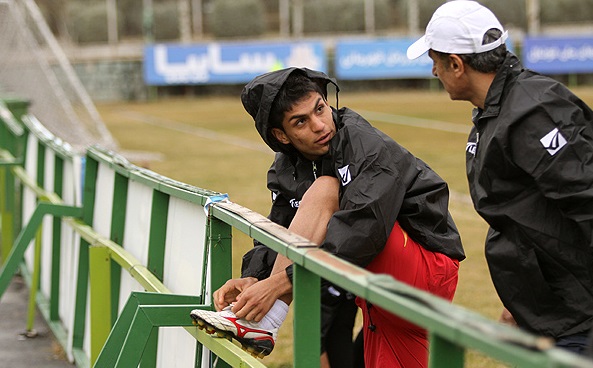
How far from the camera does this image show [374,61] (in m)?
36.5

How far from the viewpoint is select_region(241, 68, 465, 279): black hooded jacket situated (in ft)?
11.3

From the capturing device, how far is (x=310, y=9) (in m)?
44.1

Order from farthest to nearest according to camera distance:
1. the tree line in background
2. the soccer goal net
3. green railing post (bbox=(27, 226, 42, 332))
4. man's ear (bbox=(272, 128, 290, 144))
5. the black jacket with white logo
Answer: the tree line in background
the soccer goal net
green railing post (bbox=(27, 226, 42, 332))
man's ear (bbox=(272, 128, 290, 144))
the black jacket with white logo

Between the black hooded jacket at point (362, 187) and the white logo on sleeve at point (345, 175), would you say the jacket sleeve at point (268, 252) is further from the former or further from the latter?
the white logo on sleeve at point (345, 175)

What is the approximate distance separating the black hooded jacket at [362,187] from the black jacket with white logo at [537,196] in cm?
18

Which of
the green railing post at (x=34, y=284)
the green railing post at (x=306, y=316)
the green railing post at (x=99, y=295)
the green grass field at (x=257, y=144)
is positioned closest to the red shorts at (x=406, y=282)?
the green railing post at (x=306, y=316)

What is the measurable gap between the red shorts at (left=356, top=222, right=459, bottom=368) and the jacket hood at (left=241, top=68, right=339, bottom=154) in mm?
538

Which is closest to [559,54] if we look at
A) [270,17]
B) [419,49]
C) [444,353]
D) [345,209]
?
[270,17]

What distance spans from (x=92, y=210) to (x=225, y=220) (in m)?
2.71

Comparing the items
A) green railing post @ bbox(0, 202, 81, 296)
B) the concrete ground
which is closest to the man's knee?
green railing post @ bbox(0, 202, 81, 296)

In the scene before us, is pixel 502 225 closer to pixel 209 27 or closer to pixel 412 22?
pixel 412 22

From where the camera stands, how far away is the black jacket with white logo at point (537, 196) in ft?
11.6

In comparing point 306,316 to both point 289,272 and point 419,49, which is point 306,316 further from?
point 419,49

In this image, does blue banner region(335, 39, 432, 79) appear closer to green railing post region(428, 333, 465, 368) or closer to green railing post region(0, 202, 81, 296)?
green railing post region(0, 202, 81, 296)
